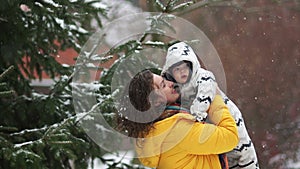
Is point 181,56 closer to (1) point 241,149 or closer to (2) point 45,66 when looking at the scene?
(1) point 241,149

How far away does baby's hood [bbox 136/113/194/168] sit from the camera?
2.58m

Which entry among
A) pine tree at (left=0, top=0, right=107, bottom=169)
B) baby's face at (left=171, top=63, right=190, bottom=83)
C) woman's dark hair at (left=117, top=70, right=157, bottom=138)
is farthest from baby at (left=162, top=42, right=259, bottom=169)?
pine tree at (left=0, top=0, right=107, bottom=169)

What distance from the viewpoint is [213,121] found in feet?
8.63

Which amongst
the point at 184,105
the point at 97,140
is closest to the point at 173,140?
the point at 184,105

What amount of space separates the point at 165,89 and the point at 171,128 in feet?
0.59

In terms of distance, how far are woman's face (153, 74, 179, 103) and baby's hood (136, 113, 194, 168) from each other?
9 centimetres

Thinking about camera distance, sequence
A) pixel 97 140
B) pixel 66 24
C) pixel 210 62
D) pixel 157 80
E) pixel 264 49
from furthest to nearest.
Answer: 1. pixel 264 49
2. pixel 66 24
3. pixel 97 140
4. pixel 210 62
5. pixel 157 80

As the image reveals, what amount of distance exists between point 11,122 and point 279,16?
176 inches

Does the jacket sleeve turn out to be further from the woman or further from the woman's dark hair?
the woman's dark hair

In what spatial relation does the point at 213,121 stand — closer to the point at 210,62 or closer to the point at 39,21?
the point at 210,62

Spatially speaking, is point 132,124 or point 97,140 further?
point 97,140

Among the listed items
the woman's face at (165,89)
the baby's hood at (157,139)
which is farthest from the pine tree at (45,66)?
the woman's face at (165,89)

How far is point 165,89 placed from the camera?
2604 millimetres

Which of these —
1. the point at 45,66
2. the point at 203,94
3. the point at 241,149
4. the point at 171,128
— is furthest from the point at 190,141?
the point at 45,66
